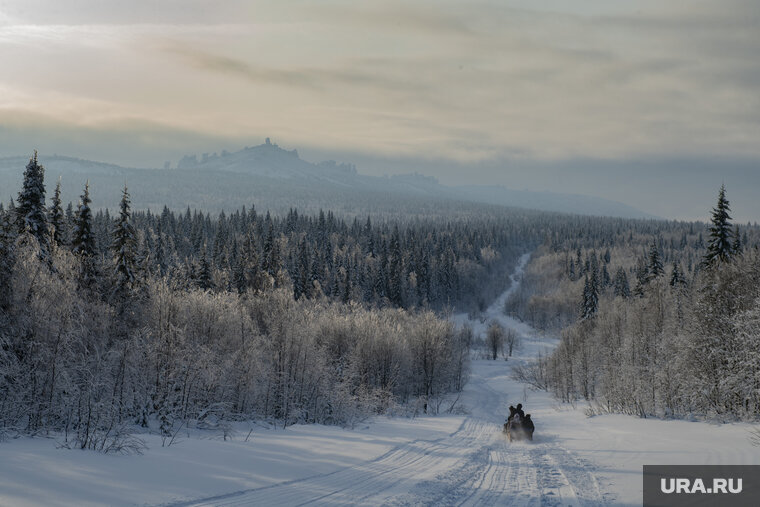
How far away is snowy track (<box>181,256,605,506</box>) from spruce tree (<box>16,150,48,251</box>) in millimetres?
31585

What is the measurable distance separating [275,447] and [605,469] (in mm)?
11266

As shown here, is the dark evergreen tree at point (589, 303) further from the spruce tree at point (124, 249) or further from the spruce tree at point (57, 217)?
the spruce tree at point (57, 217)

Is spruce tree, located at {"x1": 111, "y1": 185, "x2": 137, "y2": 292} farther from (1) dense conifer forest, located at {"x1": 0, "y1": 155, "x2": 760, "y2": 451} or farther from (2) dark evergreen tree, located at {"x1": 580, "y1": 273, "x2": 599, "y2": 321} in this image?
(2) dark evergreen tree, located at {"x1": 580, "y1": 273, "x2": 599, "y2": 321}

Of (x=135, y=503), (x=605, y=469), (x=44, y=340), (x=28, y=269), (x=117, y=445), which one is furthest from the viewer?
(x=28, y=269)

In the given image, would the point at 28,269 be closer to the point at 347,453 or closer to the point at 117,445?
the point at 117,445

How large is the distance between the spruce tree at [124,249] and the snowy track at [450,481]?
80.1 feet

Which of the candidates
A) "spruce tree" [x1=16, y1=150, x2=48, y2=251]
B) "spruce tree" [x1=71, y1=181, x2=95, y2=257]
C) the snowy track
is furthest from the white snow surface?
"spruce tree" [x1=16, y1=150, x2=48, y2=251]

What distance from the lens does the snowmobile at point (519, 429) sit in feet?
76.9

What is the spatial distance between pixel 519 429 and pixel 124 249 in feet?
94.5

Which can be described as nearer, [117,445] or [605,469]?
[117,445]

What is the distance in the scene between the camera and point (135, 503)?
9805mm

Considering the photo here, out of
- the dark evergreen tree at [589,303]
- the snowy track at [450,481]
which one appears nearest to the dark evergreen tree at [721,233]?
the snowy track at [450,481]

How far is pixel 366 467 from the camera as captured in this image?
48.2 feet

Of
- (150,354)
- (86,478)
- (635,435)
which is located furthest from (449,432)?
(86,478)
